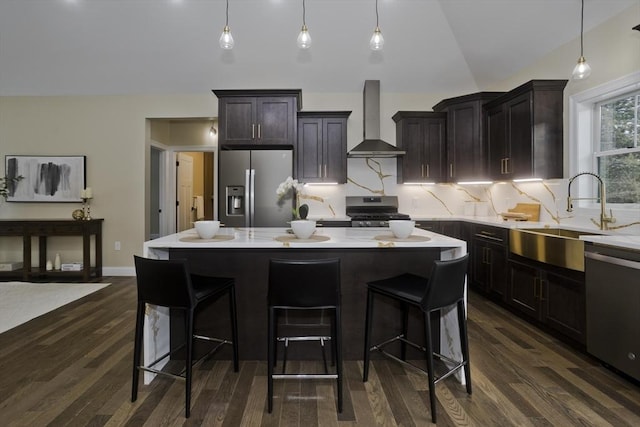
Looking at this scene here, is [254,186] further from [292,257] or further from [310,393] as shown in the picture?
[310,393]

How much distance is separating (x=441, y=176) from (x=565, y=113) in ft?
5.27

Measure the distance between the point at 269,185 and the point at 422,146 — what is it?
220cm

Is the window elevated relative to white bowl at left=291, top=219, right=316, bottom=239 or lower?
elevated

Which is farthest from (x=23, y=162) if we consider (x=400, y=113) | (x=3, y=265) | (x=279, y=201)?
(x=400, y=113)

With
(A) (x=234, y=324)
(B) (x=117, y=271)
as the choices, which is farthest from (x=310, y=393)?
(B) (x=117, y=271)

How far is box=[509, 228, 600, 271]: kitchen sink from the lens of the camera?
2519 mm

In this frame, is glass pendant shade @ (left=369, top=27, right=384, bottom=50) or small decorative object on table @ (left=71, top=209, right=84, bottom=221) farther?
small decorative object on table @ (left=71, top=209, right=84, bottom=221)

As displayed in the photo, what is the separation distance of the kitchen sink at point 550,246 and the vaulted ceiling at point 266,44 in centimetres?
181

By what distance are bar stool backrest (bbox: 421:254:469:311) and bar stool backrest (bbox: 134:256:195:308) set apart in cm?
125

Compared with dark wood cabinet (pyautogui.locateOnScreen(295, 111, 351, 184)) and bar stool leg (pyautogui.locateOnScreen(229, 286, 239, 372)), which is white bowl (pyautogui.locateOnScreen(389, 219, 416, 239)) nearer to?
bar stool leg (pyautogui.locateOnScreen(229, 286, 239, 372))

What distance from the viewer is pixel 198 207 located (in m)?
7.89

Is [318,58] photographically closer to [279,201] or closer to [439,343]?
[279,201]

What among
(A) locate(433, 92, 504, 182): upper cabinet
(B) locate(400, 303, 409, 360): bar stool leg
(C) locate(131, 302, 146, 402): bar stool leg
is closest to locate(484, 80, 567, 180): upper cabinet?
(A) locate(433, 92, 504, 182): upper cabinet

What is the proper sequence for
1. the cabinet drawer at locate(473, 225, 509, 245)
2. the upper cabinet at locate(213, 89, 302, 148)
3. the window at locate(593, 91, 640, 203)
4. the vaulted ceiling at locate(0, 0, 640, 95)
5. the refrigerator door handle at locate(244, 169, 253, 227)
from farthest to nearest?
1. the upper cabinet at locate(213, 89, 302, 148)
2. the refrigerator door handle at locate(244, 169, 253, 227)
3. the vaulted ceiling at locate(0, 0, 640, 95)
4. the cabinet drawer at locate(473, 225, 509, 245)
5. the window at locate(593, 91, 640, 203)
